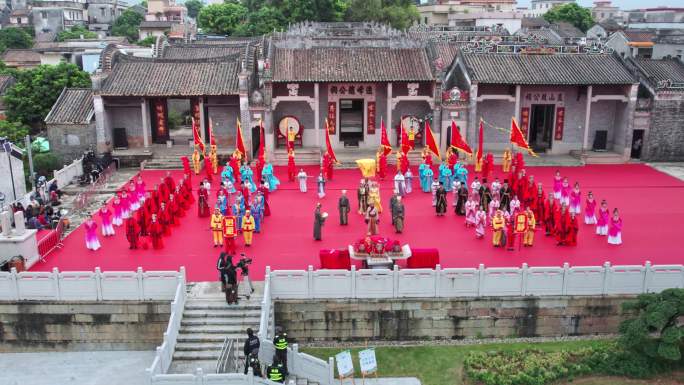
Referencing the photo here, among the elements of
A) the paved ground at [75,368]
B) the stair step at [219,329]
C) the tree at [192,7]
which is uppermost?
the tree at [192,7]

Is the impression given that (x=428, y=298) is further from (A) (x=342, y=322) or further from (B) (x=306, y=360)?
(B) (x=306, y=360)

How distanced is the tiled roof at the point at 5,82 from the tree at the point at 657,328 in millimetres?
36483

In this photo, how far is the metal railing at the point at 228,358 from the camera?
39.9ft

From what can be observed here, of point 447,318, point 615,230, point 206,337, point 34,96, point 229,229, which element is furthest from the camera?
point 34,96

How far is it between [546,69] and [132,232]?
741 inches

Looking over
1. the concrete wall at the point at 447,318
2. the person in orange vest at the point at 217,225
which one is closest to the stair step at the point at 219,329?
the concrete wall at the point at 447,318

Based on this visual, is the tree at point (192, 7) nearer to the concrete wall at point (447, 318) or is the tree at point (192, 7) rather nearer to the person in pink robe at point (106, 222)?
the person in pink robe at point (106, 222)

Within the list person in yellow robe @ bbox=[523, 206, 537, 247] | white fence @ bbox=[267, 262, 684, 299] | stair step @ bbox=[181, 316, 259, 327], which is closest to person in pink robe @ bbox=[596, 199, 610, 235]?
person in yellow robe @ bbox=[523, 206, 537, 247]

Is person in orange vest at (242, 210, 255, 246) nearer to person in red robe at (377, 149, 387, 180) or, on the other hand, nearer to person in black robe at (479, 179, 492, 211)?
person in black robe at (479, 179, 492, 211)

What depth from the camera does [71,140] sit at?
88.0ft

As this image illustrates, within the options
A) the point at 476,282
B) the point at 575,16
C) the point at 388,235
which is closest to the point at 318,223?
the point at 388,235

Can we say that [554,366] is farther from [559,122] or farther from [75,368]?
[559,122]

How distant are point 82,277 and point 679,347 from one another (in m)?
12.1

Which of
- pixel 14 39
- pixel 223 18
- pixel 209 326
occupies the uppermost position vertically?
pixel 223 18
